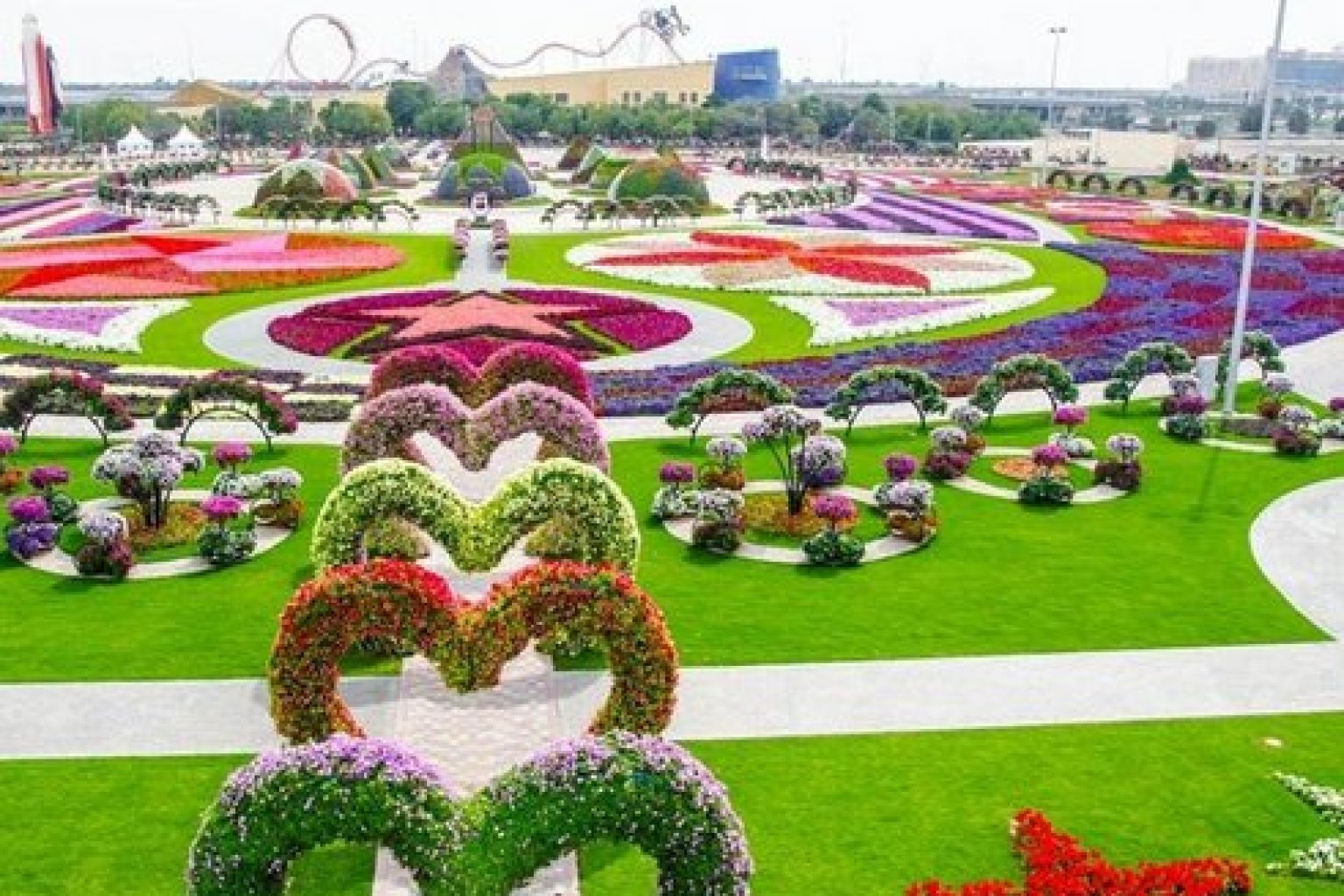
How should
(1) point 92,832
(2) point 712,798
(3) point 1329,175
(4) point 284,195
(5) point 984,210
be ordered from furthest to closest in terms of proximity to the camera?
(3) point 1329,175
(5) point 984,210
(4) point 284,195
(1) point 92,832
(2) point 712,798

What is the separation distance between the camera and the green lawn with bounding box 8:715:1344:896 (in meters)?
12.2

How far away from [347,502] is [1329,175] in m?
97.0

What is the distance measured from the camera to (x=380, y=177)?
84.4m

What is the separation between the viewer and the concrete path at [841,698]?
580 inches

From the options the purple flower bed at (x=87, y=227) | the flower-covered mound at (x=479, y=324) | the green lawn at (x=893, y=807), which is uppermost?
the purple flower bed at (x=87, y=227)

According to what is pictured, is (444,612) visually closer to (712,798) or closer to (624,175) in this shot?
(712,798)

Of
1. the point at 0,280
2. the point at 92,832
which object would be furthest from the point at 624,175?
the point at 92,832

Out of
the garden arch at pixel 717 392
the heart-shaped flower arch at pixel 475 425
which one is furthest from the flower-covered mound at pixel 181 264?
the heart-shaped flower arch at pixel 475 425

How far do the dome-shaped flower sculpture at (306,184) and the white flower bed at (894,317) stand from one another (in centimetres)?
3234

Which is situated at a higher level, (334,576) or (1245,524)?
(334,576)

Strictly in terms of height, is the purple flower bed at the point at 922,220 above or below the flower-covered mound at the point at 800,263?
above

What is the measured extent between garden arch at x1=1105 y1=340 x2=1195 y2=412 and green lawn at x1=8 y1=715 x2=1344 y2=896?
14935 mm

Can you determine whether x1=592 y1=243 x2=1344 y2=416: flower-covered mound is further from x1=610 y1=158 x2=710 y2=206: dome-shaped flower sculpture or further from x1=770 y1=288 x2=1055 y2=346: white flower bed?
x1=610 y1=158 x2=710 y2=206: dome-shaped flower sculpture

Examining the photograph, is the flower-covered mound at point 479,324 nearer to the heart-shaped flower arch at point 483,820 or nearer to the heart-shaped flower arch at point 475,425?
the heart-shaped flower arch at point 475,425
